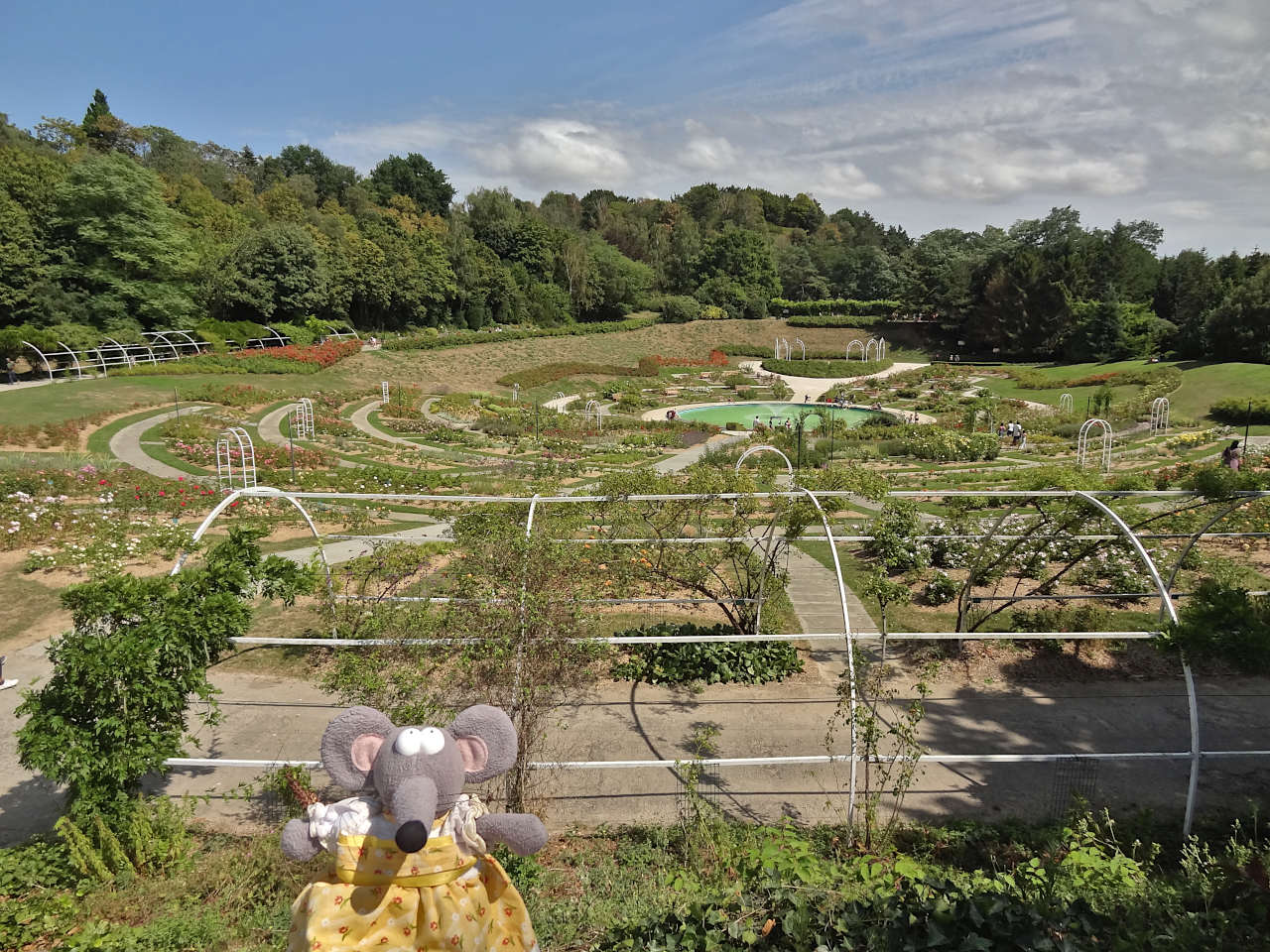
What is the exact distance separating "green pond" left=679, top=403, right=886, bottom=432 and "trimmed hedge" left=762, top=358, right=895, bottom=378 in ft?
39.7

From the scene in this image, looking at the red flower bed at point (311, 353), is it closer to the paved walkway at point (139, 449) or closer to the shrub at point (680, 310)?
the paved walkway at point (139, 449)

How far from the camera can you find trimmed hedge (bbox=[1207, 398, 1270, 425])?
33750 millimetres

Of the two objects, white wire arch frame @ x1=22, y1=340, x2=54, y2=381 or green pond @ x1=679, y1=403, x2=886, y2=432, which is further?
green pond @ x1=679, y1=403, x2=886, y2=432

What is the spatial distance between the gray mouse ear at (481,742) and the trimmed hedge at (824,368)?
57.0 metres

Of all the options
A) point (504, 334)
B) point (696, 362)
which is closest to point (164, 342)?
point (504, 334)

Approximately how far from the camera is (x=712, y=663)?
11.2 meters

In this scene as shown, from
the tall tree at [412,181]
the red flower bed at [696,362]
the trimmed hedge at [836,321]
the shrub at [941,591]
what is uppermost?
the tall tree at [412,181]

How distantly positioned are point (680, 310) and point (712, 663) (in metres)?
72.8

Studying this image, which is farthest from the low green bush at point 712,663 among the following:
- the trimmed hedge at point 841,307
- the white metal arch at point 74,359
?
the trimmed hedge at point 841,307

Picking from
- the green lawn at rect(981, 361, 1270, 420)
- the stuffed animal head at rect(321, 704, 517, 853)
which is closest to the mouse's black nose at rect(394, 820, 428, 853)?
the stuffed animal head at rect(321, 704, 517, 853)

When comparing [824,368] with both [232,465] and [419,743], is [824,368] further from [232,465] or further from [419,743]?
[419,743]

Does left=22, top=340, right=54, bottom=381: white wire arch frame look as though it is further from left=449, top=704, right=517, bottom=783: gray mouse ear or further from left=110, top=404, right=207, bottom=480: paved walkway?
left=449, top=704, right=517, bottom=783: gray mouse ear

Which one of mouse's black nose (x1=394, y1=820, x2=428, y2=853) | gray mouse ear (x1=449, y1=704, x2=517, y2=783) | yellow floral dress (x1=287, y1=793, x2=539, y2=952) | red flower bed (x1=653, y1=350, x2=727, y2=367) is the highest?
red flower bed (x1=653, y1=350, x2=727, y2=367)

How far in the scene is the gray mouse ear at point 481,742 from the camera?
→ 4598 mm
